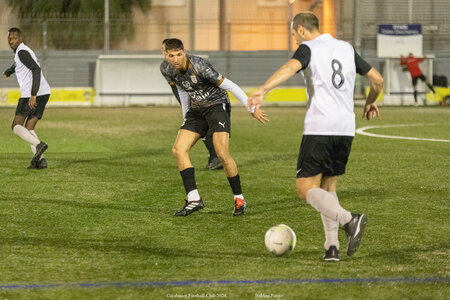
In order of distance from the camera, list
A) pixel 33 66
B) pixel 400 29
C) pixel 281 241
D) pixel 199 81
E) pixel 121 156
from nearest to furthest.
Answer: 1. pixel 281 241
2. pixel 199 81
3. pixel 33 66
4. pixel 121 156
5. pixel 400 29

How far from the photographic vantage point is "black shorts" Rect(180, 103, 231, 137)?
9.23 m

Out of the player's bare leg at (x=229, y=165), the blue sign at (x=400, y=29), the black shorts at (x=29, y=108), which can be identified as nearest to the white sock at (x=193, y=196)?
the player's bare leg at (x=229, y=165)

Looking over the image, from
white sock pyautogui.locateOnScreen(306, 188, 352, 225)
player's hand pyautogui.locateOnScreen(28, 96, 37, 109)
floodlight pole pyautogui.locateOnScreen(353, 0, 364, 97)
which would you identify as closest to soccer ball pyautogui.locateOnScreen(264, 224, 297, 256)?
white sock pyautogui.locateOnScreen(306, 188, 352, 225)

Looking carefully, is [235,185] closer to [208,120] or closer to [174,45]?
[208,120]

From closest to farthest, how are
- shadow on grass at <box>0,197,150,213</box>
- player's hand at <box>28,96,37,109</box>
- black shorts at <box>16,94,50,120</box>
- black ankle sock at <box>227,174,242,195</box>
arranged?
black ankle sock at <box>227,174,242,195</box>, shadow on grass at <box>0,197,150,213</box>, player's hand at <box>28,96,37,109</box>, black shorts at <box>16,94,50,120</box>

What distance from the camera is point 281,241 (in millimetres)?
6617

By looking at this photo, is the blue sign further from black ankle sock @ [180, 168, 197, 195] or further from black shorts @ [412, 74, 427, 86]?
black ankle sock @ [180, 168, 197, 195]

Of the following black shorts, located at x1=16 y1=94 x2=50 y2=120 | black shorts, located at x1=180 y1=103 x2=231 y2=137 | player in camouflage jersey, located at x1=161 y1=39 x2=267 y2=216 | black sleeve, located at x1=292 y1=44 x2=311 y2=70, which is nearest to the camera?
black sleeve, located at x1=292 y1=44 x2=311 y2=70

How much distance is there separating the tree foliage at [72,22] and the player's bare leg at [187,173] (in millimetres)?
26496

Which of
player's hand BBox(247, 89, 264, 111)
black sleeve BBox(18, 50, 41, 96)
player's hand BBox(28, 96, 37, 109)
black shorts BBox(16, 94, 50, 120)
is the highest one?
player's hand BBox(247, 89, 264, 111)

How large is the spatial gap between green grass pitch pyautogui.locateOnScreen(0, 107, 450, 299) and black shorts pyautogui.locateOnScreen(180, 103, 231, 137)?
2.78 feet

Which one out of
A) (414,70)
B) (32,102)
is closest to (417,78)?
(414,70)

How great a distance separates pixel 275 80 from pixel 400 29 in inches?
1123

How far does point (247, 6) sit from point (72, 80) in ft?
28.4
